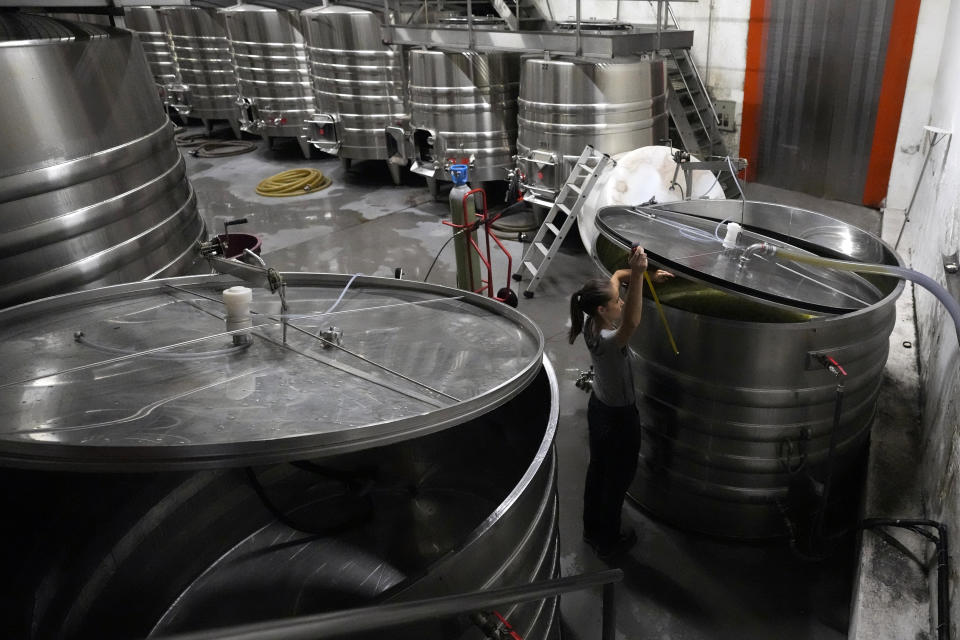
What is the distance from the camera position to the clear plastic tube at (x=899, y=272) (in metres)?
2.28

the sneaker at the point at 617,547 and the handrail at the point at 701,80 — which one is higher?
the handrail at the point at 701,80

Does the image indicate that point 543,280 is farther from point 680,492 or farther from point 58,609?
point 58,609

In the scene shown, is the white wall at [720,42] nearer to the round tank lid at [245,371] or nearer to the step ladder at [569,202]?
the step ladder at [569,202]

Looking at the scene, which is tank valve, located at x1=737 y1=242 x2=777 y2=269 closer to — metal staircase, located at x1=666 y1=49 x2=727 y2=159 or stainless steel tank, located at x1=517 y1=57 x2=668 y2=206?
stainless steel tank, located at x1=517 y1=57 x2=668 y2=206

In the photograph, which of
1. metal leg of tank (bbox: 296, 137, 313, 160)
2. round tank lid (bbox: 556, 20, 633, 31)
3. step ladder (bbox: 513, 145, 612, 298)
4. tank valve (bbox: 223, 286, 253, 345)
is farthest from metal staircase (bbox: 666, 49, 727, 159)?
tank valve (bbox: 223, 286, 253, 345)

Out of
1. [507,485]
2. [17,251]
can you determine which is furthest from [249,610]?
[17,251]

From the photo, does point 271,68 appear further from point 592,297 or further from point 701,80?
point 592,297

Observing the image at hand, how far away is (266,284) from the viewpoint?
7.58 ft

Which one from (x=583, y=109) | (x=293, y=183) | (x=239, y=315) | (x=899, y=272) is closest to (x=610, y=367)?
(x=899, y=272)

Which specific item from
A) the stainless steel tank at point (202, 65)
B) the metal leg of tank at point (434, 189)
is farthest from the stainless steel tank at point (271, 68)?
the metal leg of tank at point (434, 189)

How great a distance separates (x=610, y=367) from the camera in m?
2.83

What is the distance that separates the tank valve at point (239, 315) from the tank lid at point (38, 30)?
120 centimetres

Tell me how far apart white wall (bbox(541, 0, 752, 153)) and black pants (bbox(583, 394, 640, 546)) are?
21.2ft

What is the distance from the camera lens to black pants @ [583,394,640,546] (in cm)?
293
